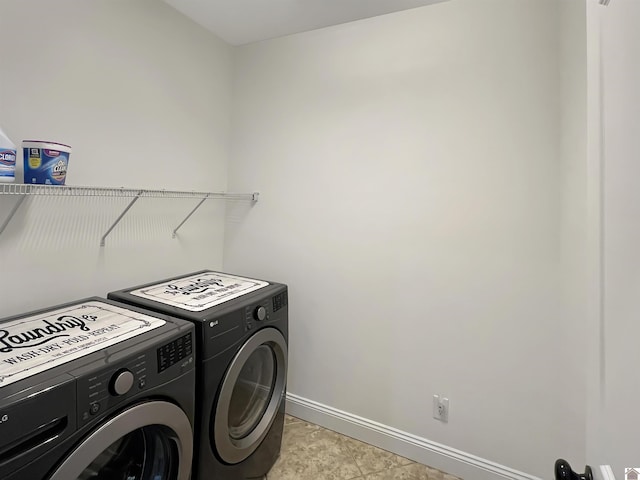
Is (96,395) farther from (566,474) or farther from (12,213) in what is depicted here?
(566,474)

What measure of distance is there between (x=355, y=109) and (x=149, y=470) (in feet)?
6.13

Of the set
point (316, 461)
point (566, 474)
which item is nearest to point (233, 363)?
point (316, 461)

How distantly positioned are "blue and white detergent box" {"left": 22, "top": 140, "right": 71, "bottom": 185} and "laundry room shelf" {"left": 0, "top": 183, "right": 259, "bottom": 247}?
0.03 meters

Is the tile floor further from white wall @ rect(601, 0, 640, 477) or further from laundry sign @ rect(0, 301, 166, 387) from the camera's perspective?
white wall @ rect(601, 0, 640, 477)

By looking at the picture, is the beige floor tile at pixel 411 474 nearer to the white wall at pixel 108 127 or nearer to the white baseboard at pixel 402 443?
the white baseboard at pixel 402 443

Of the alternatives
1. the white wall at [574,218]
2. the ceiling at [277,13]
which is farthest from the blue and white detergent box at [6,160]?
the white wall at [574,218]

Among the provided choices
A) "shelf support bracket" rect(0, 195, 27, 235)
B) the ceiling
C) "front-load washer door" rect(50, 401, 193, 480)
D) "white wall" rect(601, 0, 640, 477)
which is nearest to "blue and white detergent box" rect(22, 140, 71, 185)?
"shelf support bracket" rect(0, 195, 27, 235)

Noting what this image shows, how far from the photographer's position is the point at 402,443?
1849 mm

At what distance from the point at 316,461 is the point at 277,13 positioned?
240 centimetres

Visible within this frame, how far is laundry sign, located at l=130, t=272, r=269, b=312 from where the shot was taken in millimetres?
1447

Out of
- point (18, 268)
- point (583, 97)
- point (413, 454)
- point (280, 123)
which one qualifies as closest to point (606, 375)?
point (583, 97)

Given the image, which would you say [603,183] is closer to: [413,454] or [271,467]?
[413,454]

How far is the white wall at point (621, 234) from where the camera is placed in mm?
497

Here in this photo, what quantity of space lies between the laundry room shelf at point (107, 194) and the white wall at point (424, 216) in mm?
222
